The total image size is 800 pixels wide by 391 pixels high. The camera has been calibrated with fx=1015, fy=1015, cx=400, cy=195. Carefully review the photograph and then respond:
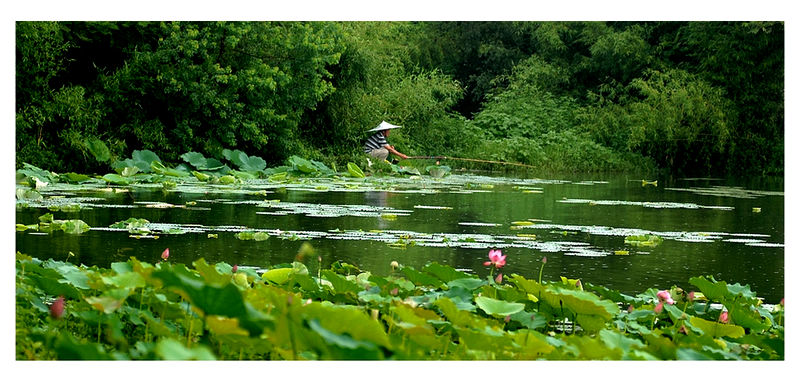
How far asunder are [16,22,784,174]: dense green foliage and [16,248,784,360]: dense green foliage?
889 centimetres

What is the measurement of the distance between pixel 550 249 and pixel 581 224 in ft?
5.24

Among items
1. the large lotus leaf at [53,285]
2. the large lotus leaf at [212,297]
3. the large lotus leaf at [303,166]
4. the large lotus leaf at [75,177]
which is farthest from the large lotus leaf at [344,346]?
the large lotus leaf at [303,166]

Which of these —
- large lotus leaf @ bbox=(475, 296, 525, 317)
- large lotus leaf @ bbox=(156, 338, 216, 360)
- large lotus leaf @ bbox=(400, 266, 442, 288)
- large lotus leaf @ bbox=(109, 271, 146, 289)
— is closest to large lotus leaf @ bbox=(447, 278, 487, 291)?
large lotus leaf @ bbox=(400, 266, 442, 288)

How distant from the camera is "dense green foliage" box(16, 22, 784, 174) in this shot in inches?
507

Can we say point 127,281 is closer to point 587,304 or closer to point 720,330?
point 587,304

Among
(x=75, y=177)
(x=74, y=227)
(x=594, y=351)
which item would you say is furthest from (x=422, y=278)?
(x=75, y=177)

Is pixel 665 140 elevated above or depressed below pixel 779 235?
above

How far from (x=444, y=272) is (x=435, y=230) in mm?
3212

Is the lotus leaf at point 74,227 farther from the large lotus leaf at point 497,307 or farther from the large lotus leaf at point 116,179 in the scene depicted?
the large lotus leaf at point 116,179

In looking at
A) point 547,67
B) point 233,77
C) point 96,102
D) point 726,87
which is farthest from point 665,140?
point 96,102

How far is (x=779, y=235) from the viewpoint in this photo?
667 cm

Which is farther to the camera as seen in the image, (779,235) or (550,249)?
(779,235)

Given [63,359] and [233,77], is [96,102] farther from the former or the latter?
[63,359]
